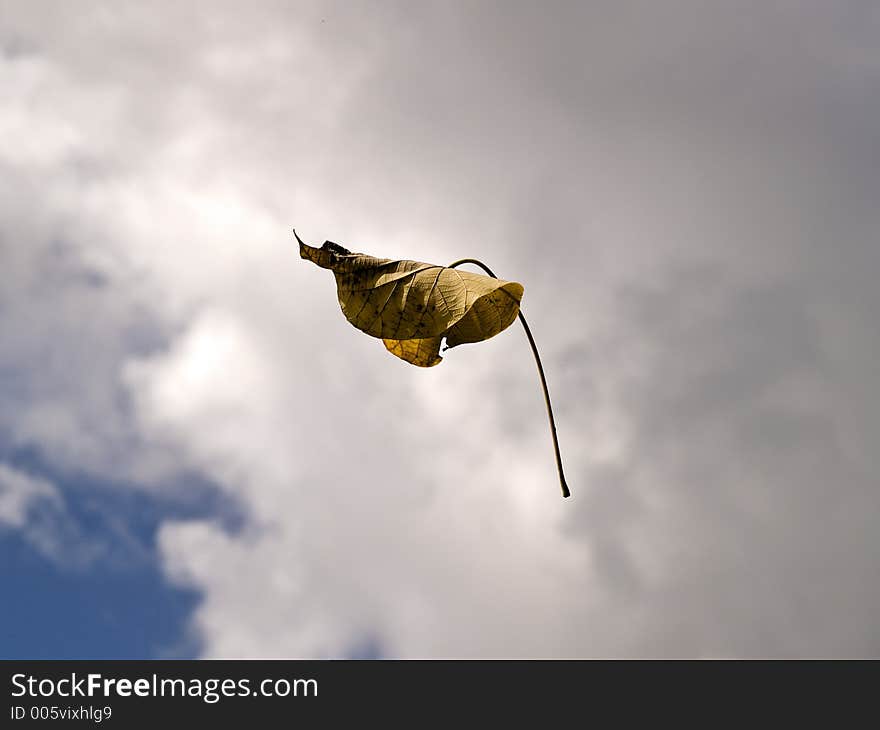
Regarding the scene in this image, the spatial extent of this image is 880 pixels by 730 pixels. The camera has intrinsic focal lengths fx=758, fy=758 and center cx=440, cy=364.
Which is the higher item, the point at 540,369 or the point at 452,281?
the point at 452,281

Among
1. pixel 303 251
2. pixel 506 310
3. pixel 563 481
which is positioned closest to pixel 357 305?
pixel 303 251

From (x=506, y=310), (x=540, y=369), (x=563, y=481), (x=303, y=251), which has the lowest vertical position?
(x=563, y=481)

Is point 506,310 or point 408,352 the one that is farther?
point 408,352

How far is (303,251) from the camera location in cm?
916

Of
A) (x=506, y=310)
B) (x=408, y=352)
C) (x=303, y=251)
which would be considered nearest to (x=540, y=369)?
(x=506, y=310)

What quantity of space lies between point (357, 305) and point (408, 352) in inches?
58.4

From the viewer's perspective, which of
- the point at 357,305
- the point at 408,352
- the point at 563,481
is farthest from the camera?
the point at 408,352

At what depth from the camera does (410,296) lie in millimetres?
9289

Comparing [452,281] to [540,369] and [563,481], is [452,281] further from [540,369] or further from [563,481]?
[563,481]

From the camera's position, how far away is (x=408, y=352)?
35.0 feet

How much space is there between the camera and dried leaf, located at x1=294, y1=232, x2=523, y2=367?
923 centimetres

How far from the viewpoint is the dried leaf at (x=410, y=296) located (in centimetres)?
923

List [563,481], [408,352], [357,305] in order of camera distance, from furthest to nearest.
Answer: [408,352], [357,305], [563,481]

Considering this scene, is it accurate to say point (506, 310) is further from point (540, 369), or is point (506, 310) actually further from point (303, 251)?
point (303, 251)
